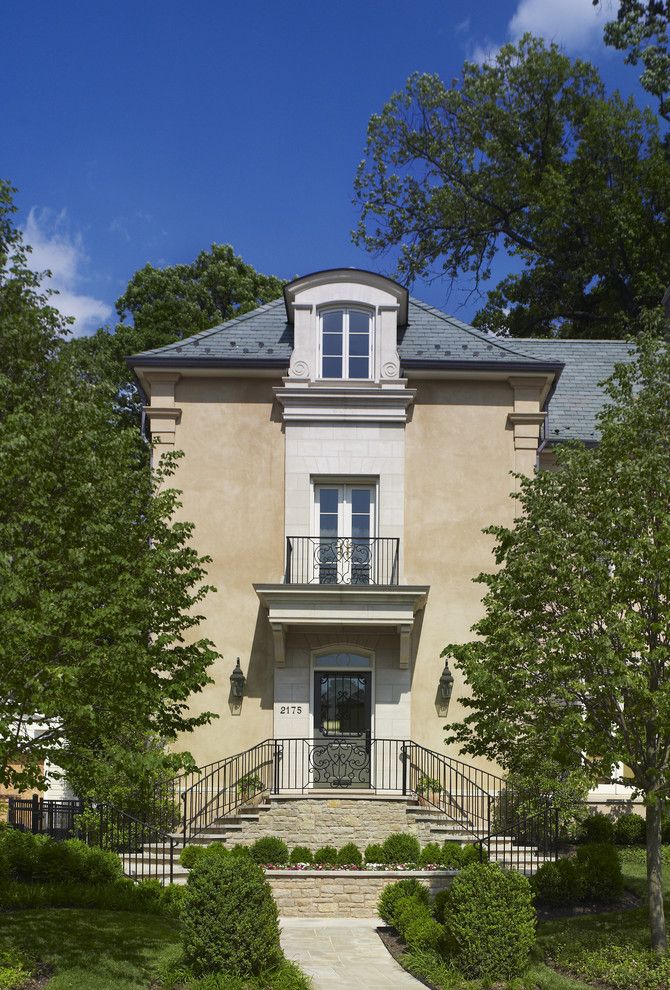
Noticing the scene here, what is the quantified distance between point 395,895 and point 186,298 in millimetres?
27617

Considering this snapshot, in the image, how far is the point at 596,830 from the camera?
64.2 ft

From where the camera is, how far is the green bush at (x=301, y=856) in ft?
59.3

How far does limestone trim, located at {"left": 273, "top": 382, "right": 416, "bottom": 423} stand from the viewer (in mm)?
22359

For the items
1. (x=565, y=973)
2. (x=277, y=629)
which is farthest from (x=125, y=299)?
(x=565, y=973)

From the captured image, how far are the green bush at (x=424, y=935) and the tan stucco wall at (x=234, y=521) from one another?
7.52 meters

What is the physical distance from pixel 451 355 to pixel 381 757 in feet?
27.5

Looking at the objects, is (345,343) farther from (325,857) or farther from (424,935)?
(424,935)

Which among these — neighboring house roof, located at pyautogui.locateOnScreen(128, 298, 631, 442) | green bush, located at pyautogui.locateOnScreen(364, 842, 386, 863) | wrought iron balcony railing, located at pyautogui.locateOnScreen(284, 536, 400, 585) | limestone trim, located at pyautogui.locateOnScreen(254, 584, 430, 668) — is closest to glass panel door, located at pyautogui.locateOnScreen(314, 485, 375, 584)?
wrought iron balcony railing, located at pyautogui.locateOnScreen(284, 536, 400, 585)

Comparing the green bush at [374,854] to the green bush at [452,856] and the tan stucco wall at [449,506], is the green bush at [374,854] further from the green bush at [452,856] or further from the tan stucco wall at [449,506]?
the tan stucco wall at [449,506]

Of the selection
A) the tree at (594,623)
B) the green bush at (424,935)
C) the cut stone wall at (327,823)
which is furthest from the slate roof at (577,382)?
the green bush at (424,935)

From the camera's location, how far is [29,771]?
11070mm

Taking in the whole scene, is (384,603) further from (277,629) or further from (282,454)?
(282,454)

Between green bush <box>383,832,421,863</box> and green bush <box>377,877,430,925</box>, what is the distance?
2.14 metres

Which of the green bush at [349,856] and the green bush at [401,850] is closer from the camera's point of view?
the green bush at [349,856]
